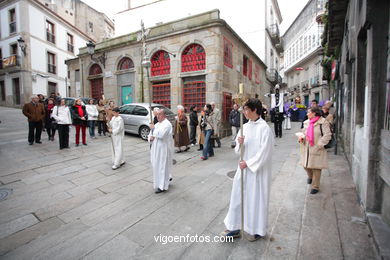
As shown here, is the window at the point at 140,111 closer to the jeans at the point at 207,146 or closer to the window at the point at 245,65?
the jeans at the point at 207,146

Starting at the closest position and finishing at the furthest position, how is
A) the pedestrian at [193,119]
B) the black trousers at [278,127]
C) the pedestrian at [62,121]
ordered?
the pedestrian at [62,121] → the pedestrian at [193,119] → the black trousers at [278,127]

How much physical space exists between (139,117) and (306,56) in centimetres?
2461

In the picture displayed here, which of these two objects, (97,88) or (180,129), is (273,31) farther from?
(180,129)

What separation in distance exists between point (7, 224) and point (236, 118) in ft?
22.5

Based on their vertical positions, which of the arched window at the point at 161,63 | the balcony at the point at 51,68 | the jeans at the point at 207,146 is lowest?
the jeans at the point at 207,146

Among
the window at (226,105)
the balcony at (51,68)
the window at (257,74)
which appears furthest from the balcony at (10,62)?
the window at (257,74)

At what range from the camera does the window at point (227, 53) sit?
37.4 ft

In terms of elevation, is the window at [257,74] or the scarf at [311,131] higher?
the window at [257,74]

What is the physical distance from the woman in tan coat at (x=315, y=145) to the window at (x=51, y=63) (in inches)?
1085

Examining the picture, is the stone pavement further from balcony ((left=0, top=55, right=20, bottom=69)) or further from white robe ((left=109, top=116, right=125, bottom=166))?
balcony ((left=0, top=55, right=20, bottom=69))

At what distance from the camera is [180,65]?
39.7 feet

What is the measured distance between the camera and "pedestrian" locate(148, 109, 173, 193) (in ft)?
14.1

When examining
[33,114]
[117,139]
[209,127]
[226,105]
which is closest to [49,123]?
[33,114]

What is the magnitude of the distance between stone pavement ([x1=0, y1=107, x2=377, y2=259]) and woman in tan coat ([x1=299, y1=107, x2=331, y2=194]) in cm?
42
